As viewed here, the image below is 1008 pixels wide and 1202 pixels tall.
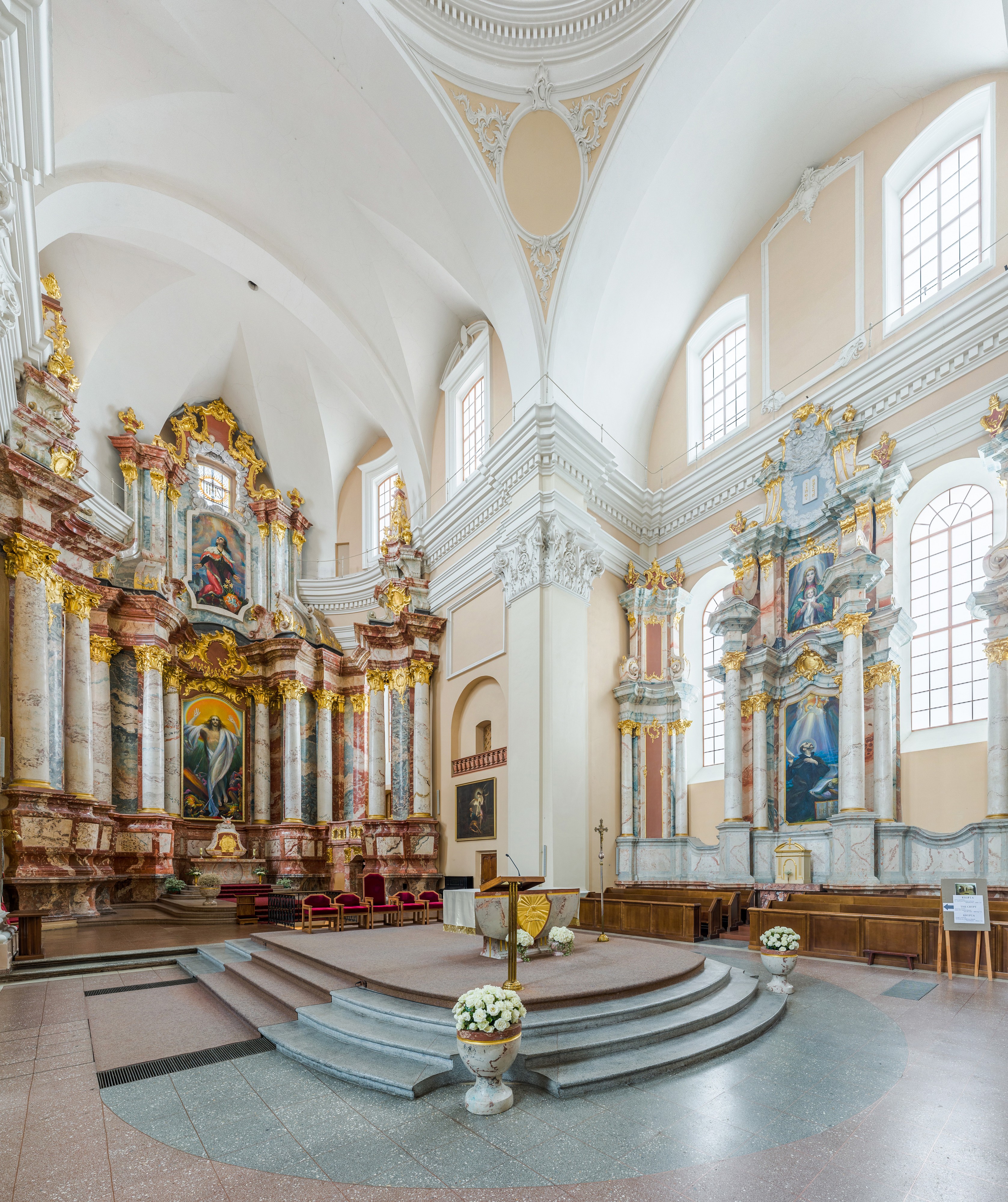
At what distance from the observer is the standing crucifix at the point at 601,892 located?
31.2ft

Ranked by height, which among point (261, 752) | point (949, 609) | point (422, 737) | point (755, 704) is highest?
point (949, 609)

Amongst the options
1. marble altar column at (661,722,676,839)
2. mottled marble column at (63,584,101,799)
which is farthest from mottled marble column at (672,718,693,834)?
mottled marble column at (63,584,101,799)

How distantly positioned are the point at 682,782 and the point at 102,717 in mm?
12424

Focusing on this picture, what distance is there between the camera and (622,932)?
38.8 ft

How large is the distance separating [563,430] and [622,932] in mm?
8796

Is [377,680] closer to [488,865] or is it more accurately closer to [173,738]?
[173,738]

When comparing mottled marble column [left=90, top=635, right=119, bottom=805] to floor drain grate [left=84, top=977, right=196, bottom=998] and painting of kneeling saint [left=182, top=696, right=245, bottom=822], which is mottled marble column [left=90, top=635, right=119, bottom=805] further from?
floor drain grate [left=84, top=977, right=196, bottom=998]

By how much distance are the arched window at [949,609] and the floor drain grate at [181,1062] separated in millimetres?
10122

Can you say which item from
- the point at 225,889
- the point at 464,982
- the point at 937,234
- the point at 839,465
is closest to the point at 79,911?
the point at 225,889

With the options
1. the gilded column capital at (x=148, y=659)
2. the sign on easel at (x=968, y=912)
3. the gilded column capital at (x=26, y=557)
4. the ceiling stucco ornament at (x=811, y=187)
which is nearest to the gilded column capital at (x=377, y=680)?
the gilded column capital at (x=148, y=659)

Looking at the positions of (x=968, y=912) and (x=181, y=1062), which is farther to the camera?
(x=968, y=912)

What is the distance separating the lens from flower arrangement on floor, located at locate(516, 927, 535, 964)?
23.3 feet

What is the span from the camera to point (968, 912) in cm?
777

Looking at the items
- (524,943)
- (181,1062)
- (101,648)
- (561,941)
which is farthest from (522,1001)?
(101,648)
